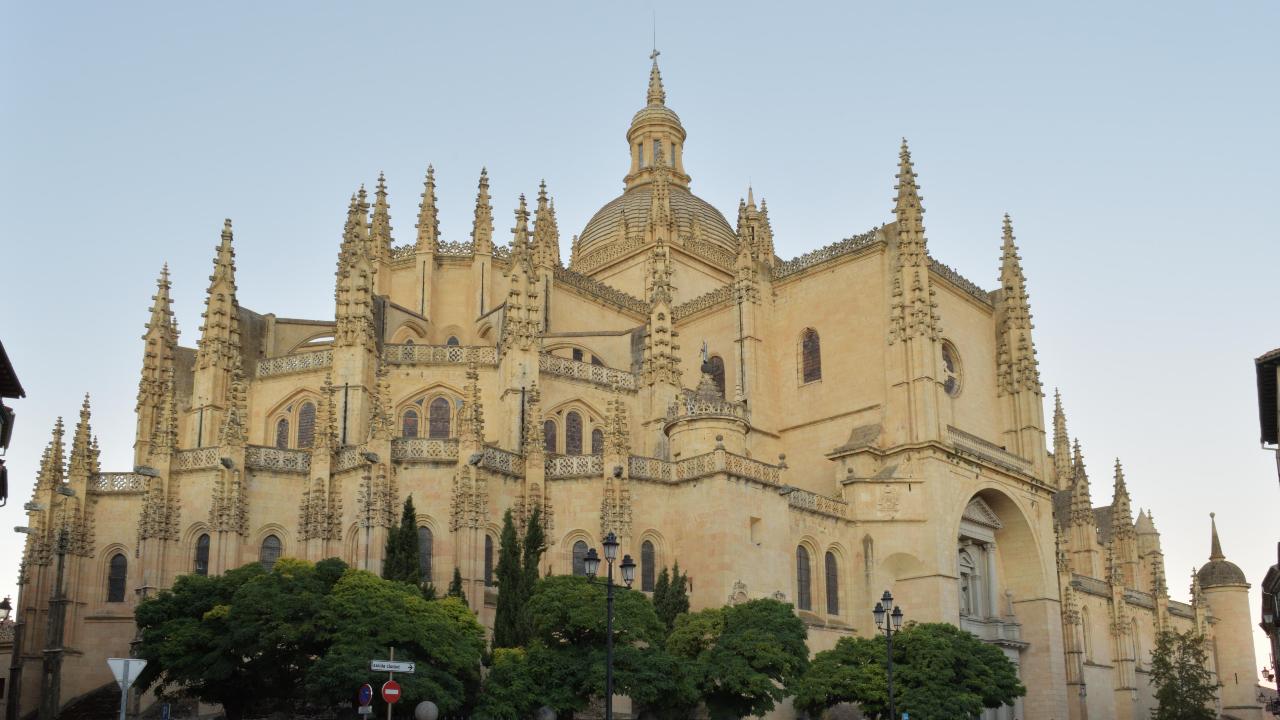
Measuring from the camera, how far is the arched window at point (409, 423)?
45.6 m

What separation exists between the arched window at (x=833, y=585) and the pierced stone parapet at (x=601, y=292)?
1595cm

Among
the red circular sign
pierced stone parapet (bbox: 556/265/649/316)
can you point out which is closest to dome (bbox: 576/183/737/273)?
pierced stone parapet (bbox: 556/265/649/316)

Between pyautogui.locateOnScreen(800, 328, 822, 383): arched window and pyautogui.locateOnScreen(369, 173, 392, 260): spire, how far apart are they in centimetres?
1726

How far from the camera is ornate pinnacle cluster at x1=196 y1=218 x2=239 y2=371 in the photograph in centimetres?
4509

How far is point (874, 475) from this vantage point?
158ft

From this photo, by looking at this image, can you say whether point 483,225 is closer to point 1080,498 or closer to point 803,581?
point 803,581

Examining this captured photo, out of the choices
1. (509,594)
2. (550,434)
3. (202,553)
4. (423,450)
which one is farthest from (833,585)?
(202,553)

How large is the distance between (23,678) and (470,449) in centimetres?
1490

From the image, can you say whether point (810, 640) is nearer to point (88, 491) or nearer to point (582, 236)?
point (88, 491)

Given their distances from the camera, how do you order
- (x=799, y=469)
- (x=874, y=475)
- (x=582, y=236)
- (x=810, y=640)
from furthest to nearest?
(x=582, y=236) < (x=799, y=469) < (x=874, y=475) < (x=810, y=640)

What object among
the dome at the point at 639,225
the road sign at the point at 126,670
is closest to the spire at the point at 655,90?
the dome at the point at 639,225

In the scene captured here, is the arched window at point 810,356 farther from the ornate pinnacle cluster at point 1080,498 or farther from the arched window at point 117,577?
the arched window at point 117,577

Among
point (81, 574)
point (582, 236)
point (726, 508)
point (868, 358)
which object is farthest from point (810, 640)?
point (582, 236)

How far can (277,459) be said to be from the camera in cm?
4097
